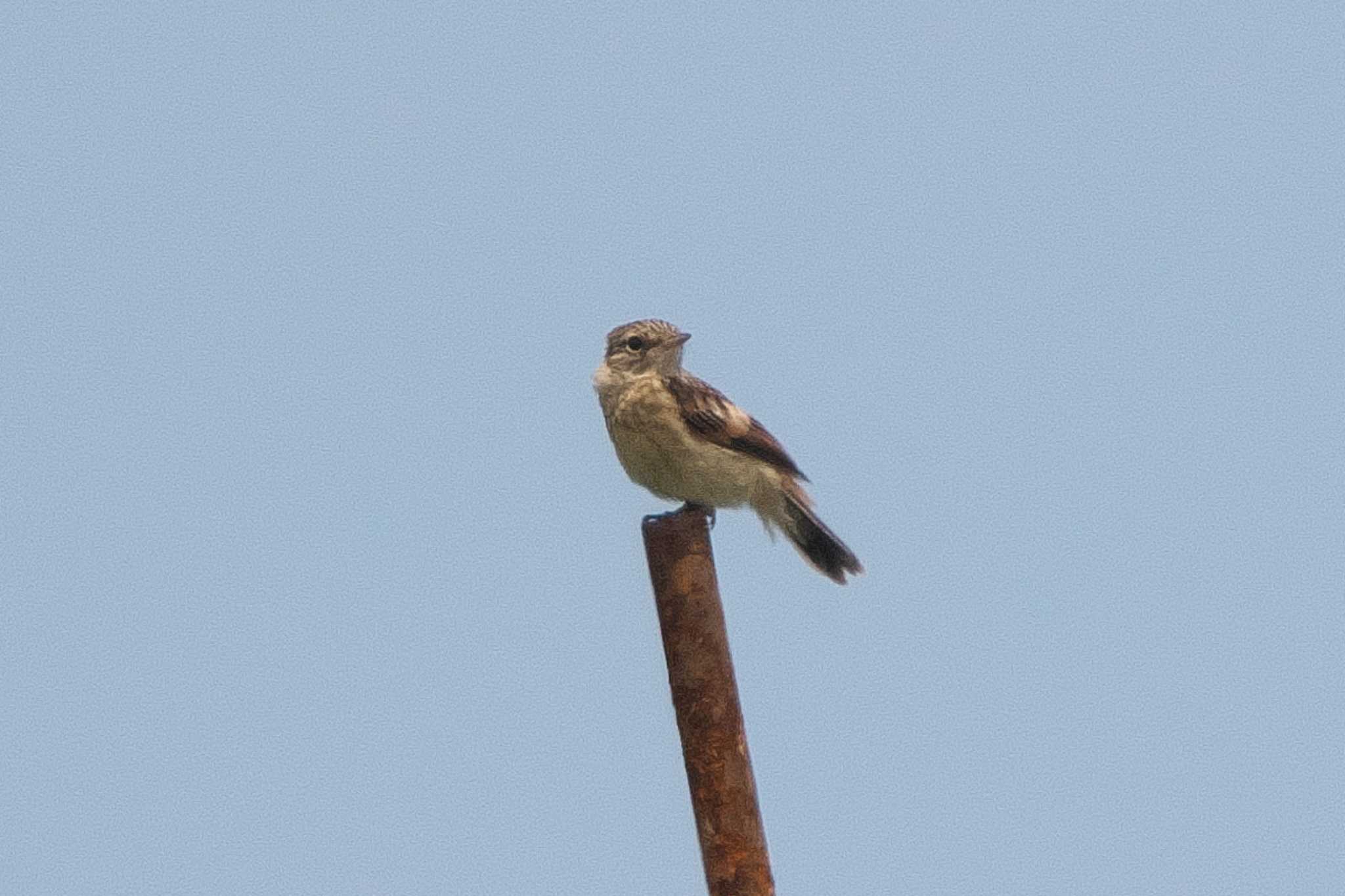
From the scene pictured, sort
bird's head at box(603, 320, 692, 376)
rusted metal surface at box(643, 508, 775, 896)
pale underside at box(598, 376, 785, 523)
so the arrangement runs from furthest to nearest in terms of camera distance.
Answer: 1. bird's head at box(603, 320, 692, 376)
2. pale underside at box(598, 376, 785, 523)
3. rusted metal surface at box(643, 508, 775, 896)

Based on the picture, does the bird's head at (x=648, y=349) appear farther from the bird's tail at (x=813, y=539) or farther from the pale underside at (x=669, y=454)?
the bird's tail at (x=813, y=539)

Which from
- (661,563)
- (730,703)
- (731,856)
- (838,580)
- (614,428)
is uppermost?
(614,428)

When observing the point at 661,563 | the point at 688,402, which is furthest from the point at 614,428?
the point at 661,563

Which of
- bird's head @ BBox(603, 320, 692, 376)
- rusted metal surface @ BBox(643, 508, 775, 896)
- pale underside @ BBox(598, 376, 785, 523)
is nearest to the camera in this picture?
rusted metal surface @ BBox(643, 508, 775, 896)

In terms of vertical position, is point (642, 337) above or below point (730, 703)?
above

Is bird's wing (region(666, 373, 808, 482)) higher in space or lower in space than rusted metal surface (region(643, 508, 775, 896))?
higher

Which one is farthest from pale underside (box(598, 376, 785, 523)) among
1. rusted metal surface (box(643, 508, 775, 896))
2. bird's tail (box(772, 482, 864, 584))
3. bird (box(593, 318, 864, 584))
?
rusted metal surface (box(643, 508, 775, 896))

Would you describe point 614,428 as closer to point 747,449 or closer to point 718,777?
point 747,449

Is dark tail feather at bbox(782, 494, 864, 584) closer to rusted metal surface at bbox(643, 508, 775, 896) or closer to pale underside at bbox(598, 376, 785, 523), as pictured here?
pale underside at bbox(598, 376, 785, 523)
